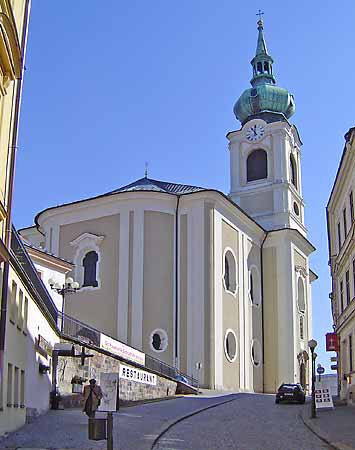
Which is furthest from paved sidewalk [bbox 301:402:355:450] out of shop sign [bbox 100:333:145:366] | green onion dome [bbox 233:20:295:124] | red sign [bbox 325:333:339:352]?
green onion dome [bbox 233:20:295:124]

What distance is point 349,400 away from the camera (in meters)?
28.3

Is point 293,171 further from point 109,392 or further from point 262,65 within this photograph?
point 109,392

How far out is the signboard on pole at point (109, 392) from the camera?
11455mm

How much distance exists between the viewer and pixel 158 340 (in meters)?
40.4

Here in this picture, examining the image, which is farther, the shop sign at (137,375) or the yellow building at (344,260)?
the yellow building at (344,260)

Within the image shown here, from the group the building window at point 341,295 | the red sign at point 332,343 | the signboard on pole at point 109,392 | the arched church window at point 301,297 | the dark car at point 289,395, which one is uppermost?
the arched church window at point 301,297

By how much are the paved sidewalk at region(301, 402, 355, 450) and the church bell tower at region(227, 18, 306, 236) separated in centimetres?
2763

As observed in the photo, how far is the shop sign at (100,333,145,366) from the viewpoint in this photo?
28800 millimetres

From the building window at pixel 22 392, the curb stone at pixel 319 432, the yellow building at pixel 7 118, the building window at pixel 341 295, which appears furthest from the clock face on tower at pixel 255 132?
the building window at pixel 22 392

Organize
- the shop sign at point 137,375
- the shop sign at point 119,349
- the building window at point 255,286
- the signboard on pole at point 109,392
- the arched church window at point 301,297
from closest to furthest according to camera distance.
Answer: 1. the signboard on pole at point 109,392
2. the shop sign at point 137,375
3. the shop sign at point 119,349
4. the building window at point 255,286
5. the arched church window at point 301,297

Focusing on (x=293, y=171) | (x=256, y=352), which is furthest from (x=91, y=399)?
(x=293, y=171)

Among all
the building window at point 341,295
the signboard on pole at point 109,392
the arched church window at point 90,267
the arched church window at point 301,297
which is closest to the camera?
the signboard on pole at point 109,392

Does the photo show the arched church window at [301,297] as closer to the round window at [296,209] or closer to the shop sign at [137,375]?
the round window at [296,209]

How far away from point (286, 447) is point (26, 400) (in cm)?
635
